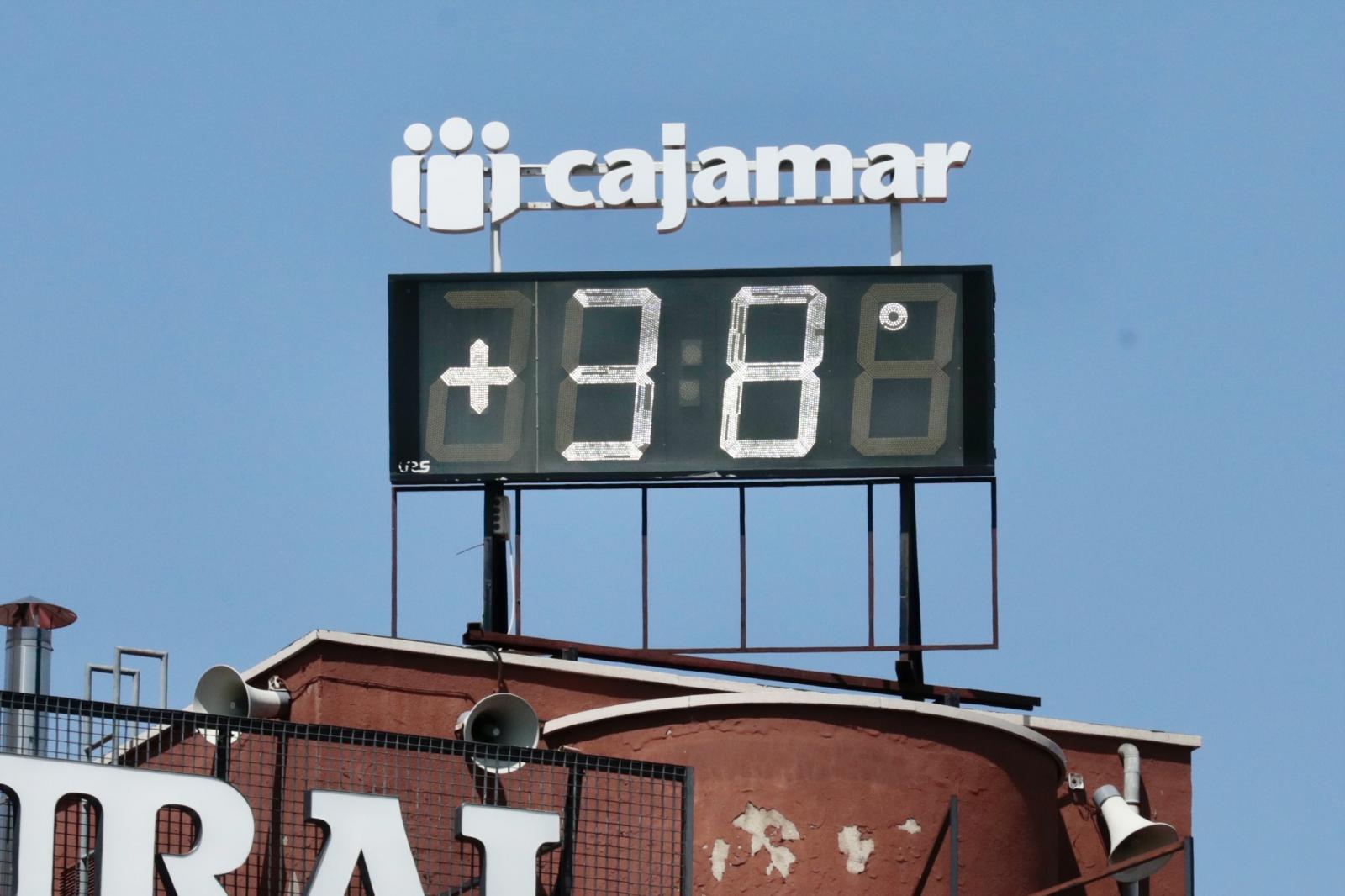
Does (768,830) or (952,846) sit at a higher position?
(768,830)

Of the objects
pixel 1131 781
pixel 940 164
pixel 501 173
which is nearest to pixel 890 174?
pixel 940 164

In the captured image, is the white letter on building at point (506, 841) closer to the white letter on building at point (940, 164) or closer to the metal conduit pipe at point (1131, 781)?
the metal conduit pipe at point (1131, 781)

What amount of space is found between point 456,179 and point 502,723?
8.07m

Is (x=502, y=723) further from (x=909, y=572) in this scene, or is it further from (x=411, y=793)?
(x=909, y=572)

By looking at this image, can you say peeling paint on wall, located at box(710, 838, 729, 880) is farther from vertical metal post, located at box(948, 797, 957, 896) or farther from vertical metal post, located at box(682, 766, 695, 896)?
vertical metal post, located at box(948, 797, 957, 896)

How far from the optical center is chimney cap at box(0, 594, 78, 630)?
38156 mm

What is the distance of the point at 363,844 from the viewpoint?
32.5 meters

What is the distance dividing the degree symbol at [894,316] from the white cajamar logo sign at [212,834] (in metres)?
8.98

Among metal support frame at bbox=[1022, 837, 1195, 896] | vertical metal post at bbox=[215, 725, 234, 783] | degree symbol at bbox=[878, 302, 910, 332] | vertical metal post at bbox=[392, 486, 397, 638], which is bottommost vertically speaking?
metal support frame at bbox=[1022, 837, 1195, 896]

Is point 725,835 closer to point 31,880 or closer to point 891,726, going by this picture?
point 891,726

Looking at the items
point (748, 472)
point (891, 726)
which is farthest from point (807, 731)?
point (748, 472)

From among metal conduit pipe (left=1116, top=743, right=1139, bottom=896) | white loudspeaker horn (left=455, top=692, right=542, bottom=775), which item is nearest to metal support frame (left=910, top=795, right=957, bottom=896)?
metal conduit pipe (left=1116, top=743, right=1139, bottom=896)

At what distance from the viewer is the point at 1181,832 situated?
39656mm

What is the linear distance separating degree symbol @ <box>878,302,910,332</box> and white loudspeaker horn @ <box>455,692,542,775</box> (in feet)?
22.0
